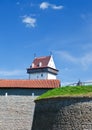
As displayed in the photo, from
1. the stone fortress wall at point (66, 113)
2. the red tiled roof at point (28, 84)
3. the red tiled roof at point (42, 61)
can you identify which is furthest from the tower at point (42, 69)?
the stone fortress wall at point (66, 113)

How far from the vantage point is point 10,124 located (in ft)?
97.2

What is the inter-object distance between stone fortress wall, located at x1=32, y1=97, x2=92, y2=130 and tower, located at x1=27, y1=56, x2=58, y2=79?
174ft

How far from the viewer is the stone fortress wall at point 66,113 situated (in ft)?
51.4

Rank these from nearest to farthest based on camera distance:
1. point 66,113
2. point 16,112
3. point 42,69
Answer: point 66,113, point 16,112, point 42,69

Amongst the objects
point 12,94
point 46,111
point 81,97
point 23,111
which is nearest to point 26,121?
point 23,111

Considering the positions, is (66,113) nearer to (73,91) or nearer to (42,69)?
(73,91)

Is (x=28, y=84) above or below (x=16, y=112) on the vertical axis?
above

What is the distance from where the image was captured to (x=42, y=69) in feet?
237

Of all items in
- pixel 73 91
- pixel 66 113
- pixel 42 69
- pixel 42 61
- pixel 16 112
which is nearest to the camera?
pixel 66 113

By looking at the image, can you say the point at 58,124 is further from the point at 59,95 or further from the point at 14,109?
the point at 14,109

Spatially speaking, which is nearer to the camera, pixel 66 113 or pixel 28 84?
pixel 66 113

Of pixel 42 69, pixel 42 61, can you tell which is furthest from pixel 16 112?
pixel 42 61

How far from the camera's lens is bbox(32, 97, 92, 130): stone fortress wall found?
15.7 metres

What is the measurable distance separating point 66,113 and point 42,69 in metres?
55.7
